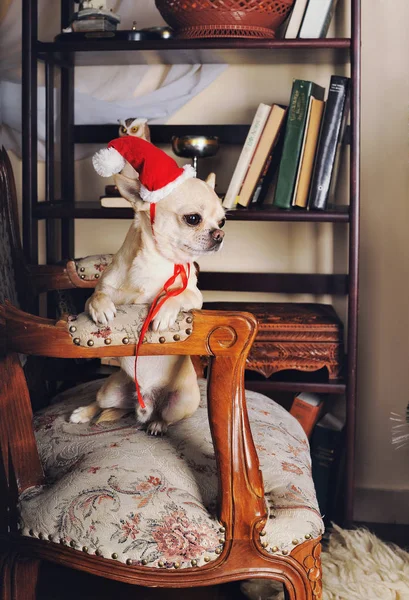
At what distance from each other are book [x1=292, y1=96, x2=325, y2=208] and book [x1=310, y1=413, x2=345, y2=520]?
642 millimetres

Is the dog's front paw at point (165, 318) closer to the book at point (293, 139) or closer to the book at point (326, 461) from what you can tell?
the book at point (293, 139)

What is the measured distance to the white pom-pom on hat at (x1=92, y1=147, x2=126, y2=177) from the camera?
1329mm

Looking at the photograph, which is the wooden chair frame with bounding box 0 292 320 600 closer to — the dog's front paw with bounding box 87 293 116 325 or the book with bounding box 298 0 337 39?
the dog's front paw with bounding box 87 293 116 325

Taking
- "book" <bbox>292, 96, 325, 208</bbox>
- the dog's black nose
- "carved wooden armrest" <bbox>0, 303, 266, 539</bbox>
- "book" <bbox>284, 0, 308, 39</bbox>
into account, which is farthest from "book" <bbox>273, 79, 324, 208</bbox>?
"carved wooden armrest" <bbox>0, 303, 266, 539</bbox>

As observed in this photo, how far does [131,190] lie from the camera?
137 cm

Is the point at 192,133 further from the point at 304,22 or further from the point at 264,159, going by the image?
the point at 304,22

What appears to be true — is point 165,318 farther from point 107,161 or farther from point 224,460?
point 107,161

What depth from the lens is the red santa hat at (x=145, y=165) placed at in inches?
52.2

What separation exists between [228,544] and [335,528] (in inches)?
33.9

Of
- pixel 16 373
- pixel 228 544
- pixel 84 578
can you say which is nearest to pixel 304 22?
pixel 16 373

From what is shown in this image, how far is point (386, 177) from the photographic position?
2096 millimetres

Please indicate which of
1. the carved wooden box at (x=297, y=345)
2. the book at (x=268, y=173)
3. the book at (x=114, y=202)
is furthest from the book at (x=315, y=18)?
the carved wooden box at (x=297, y=345)

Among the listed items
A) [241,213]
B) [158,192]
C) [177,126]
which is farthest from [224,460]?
[177,126]

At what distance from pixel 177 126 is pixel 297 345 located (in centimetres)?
75
